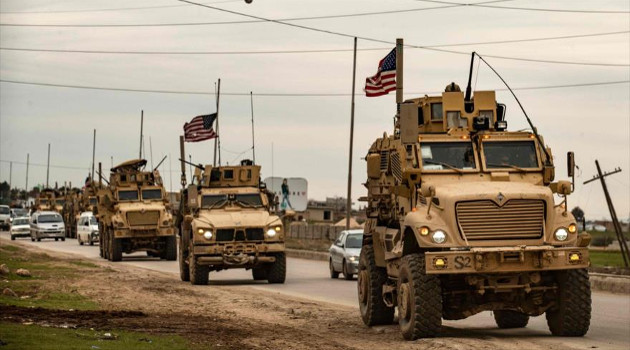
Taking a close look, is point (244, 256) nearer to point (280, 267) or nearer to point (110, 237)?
point (280, 267)

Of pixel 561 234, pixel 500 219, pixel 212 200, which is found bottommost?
pixel 561 234

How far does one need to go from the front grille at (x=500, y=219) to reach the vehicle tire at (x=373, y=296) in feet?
10.9

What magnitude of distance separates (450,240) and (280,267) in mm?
16030

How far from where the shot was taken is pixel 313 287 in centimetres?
3225

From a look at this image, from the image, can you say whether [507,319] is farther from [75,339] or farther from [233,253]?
[233,253]

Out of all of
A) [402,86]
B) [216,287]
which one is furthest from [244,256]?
[402,86]

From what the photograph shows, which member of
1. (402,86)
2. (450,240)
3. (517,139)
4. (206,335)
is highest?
(402,86)

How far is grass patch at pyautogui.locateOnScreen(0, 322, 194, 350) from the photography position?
47.4 ft

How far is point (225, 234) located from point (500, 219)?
15.2 meters

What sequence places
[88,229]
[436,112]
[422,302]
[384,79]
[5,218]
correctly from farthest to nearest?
[5,218]
[88,229]
[384,79]
[436,112]
[422,302]

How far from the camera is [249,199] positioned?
33750 mm

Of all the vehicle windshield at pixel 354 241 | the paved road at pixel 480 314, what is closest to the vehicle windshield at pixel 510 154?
the paved road at pixel 480 314

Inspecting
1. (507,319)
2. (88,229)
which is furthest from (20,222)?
(507,319)

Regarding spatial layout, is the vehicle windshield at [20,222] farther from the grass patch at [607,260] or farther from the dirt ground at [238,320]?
the dirt ground at [238,320]
